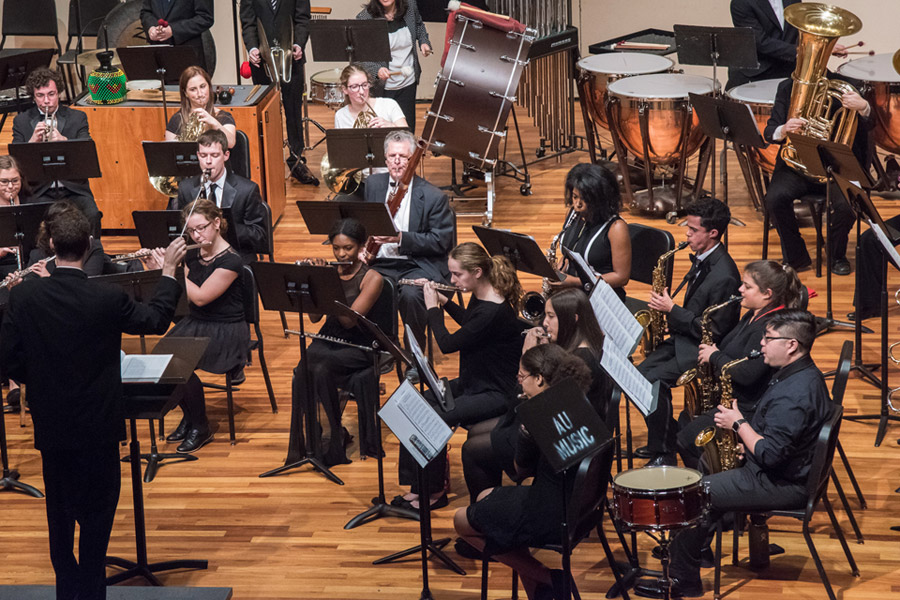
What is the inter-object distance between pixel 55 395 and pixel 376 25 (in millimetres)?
4347

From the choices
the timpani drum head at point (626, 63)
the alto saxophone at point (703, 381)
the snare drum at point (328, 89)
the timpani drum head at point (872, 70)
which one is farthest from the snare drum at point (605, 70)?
the alto saxophone at point (703, 381)

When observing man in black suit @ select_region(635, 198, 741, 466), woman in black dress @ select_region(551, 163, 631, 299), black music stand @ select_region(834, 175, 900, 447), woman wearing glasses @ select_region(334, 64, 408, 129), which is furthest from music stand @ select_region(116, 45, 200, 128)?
black music stand @ select_region(834, 175, 900, 447)

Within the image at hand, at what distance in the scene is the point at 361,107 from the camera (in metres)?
6.65

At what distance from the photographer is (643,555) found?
13.5 feet

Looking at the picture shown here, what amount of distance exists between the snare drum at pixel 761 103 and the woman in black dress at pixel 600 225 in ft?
6.22

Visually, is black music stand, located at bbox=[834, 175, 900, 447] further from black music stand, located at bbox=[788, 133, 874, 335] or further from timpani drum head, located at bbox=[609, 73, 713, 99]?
timpani drum head, located at bbox=[609, 73, 713, 99]

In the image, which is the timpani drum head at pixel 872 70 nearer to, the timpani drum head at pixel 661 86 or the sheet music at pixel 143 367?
the timpani drum head at pixel 661 86

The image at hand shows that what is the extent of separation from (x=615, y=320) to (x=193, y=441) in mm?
2114

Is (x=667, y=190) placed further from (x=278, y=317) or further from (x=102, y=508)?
(x=102, y=508)

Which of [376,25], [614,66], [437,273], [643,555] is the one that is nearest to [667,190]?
[614,66]

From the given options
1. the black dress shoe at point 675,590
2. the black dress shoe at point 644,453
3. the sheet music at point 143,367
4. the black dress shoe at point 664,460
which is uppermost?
the sheet music at point 143,367

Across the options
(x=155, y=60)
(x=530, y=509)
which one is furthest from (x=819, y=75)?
(x=155, y=60)

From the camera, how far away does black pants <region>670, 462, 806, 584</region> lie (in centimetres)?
366

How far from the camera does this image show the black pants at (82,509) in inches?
137
